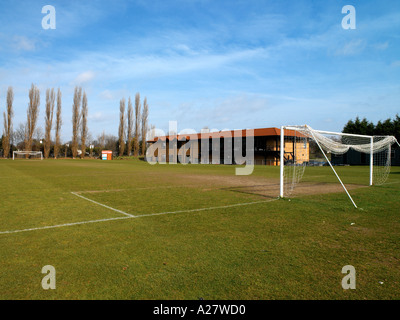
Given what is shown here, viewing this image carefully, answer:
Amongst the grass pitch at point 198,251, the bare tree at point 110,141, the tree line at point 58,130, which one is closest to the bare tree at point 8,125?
the tree line at point 58,130

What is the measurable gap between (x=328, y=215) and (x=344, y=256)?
326cm

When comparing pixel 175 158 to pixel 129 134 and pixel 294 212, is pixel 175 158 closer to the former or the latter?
pixel 129 134

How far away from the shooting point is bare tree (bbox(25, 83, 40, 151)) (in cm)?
6334

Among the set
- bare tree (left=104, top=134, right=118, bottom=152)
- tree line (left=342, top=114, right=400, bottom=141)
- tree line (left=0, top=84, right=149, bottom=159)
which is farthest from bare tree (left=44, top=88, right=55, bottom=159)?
tree line (left=342, top=114, right=400, bottom=141)

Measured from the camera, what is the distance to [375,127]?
140 feet

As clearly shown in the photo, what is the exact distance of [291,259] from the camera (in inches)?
166

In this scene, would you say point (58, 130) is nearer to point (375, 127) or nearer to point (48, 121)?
point (48, 121)

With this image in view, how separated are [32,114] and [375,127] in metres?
69.7

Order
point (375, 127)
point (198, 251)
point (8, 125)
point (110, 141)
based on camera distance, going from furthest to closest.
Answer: point (110, 141)
point (8, 125)
point (375, 127)
point (198, 251)

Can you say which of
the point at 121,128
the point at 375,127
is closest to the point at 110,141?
the point at 121,128

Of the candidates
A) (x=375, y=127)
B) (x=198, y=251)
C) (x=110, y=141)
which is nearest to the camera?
(x=198, y=251)

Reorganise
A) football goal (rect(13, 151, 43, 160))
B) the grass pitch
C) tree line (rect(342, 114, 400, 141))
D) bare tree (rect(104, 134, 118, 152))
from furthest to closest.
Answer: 1. bare tree (rect(104, 134, 118, 152))
2. football goal (rect(13, 151, 43, 160))
3. tree line (rect(342, 114, 400, 141))
4. the grass pitch

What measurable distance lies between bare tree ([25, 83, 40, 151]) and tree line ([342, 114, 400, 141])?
214ft

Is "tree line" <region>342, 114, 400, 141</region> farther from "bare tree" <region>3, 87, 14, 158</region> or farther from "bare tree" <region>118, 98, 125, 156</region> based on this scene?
"bare tree" <region>3, 87, 14, 158</region>
